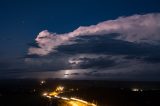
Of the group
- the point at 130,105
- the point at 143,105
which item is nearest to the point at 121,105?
the point at 130,105

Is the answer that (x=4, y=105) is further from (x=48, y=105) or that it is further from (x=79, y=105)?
(x=79, y=105)

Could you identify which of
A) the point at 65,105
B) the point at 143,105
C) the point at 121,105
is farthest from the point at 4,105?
the point at 143,105

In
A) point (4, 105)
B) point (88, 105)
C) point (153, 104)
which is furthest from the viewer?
point (153, 104)

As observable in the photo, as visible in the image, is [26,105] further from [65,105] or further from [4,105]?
[65,105]

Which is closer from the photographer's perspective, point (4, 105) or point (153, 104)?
point (4, 105)

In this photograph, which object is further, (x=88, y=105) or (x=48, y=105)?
(x=48, y=105)

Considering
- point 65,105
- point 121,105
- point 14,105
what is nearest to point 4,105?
point 14,105

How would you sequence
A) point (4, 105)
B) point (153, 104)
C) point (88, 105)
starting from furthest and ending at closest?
point (153, 104) → point (4, 105) → point (88, 105)
